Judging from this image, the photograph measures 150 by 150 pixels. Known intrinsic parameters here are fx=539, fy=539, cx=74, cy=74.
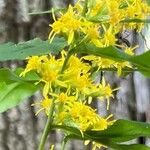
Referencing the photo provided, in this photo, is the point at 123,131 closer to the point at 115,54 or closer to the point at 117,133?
the point at 117,133

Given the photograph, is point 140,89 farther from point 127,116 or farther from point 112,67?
point 112,67

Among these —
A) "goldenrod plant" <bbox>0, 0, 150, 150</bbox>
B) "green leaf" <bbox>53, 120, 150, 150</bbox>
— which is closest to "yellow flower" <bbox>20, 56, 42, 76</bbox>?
"goldenrod plant" <bbox>0, 0, 150, 150</bbox>

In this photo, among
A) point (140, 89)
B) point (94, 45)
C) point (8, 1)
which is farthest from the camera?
point (140, 89)

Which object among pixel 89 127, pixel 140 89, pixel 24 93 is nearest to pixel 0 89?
pixel 24 93

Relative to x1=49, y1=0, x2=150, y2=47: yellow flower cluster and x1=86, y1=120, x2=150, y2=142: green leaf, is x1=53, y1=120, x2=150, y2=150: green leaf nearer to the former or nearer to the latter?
x1=86, y1=120, x2=150, y2=142: green leaf

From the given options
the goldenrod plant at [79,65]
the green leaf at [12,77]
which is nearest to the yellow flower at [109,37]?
the goldenrod plant at [79,65]

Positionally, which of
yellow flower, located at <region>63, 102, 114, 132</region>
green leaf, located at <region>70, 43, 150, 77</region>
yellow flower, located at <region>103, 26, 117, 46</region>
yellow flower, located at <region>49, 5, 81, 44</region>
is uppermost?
yellow flower, located at <region>49, 5, 81, 44</region>
